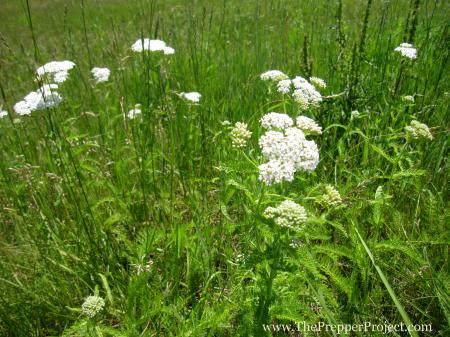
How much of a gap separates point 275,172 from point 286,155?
13 cm

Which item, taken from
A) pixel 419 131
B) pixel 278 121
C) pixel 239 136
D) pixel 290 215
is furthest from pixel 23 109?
pixel 419 131

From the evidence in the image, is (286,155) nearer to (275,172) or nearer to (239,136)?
(275,172)

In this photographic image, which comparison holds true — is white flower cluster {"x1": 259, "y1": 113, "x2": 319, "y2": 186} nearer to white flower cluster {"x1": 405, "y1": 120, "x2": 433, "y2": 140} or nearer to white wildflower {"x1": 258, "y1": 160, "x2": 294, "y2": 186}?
white wildflower {"x1": 258, "y1": 160, "x2": 294, "y2": 186}

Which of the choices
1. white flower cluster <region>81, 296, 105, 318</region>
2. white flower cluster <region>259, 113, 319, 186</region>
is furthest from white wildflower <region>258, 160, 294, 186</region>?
white flower cluster <region>81, 296, 105, 318</region>

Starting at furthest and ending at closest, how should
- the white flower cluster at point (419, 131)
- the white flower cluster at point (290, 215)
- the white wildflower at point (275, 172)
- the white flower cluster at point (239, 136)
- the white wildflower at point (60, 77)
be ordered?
the white wildflower at point (60, 77)
the white flower cluster at point (419, 131)
the white flower cluster at point (239, 136)
the white wildflower at point (275, 172)
the white flower cluster at point (290, 215)

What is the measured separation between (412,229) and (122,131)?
2.88 meters

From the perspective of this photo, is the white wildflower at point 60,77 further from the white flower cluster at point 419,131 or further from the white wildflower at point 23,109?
the white flower cluster at point 419,131

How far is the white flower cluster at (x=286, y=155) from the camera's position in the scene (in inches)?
67.4

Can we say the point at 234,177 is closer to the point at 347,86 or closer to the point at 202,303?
the point at 202,303

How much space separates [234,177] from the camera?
6.54 ft

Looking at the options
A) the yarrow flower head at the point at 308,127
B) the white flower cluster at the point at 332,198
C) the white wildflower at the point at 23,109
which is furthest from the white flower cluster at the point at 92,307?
the white wildflower at the point at 23,109

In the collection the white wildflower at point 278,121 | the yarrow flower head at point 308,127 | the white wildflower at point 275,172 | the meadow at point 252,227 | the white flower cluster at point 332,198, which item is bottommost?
the meadow at point 252,227

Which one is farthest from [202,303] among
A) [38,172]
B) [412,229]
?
[38,172]

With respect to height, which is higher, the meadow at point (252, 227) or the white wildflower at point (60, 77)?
the white wildflower at point (60, 77)
